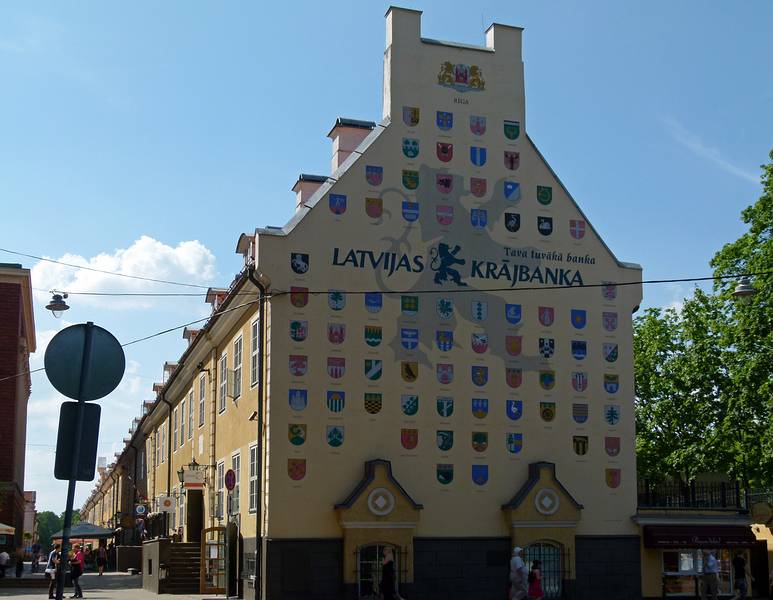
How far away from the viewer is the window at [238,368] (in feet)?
106

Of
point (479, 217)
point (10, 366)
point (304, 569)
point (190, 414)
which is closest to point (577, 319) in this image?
point (479, 217)

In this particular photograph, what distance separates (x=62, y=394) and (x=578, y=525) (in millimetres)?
24037

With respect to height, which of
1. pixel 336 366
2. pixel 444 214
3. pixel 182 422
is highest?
pixel 444 214

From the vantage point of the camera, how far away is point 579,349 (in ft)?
105

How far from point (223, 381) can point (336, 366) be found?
7.81 m

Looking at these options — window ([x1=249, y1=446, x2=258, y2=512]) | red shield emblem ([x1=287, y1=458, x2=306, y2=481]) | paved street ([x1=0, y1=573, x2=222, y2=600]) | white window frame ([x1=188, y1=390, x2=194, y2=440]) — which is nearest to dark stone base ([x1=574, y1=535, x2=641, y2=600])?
red shield emblem ([x1=287, y1=458, x2=306, y2=481])

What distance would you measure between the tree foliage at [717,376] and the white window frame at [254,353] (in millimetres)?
14432

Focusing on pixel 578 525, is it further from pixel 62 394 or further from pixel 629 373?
pixel 62 394

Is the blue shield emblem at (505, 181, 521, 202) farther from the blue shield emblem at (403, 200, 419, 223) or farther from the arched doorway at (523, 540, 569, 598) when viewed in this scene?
the arched doorway at (523, 540, 569, 598)

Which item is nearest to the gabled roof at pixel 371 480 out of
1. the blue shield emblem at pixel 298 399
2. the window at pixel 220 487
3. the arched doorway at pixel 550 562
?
the blue shield emblem at pixel 298 399

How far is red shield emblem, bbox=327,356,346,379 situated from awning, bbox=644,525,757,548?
10129 millimetres

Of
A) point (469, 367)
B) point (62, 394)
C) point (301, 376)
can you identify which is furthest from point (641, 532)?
point (62, 394)

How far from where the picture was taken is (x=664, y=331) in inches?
2276

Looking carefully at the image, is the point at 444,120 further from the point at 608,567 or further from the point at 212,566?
the point at 212,566
